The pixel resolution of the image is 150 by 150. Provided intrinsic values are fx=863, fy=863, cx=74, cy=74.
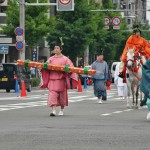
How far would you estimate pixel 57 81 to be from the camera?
2105 centimetres

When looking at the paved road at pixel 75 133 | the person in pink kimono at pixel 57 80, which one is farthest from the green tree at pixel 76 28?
the paved road at pixel 75 133

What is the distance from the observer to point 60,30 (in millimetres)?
72125

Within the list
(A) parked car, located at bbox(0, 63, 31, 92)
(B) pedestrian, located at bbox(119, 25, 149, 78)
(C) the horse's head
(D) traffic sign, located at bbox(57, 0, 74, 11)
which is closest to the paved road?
(C) the horse's head

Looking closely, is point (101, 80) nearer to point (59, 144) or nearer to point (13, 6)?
point (59, 144)

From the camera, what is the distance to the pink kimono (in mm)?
21000

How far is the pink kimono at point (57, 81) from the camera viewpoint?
21000 millimetres

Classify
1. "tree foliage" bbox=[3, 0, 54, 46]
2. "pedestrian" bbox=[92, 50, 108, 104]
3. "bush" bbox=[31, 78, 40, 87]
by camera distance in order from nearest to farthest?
"pedestrian" bbox=[92, 50, 108, 104] → "bush" bbox=[31, 78, 40, 87] → "tree foliage" bbox=[3, 0, 54, 46]

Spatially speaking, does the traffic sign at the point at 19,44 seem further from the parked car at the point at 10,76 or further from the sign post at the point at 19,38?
the parked car at the point at 10,76

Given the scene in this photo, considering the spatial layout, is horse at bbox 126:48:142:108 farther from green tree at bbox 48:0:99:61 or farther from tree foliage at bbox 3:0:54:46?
green tree at bbox 48:0:99:61

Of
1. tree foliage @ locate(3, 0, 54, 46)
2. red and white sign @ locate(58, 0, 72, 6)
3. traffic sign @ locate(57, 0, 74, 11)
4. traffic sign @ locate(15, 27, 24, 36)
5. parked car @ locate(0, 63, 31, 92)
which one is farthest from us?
tree foliage @ locate(3, 0, 54, 46)

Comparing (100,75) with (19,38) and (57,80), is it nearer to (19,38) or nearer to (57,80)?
(57,80)

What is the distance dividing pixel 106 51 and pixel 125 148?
251 ft

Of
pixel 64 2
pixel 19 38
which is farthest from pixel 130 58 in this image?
pixel 19 38

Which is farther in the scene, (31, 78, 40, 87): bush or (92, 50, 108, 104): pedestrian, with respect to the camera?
(31, 78, 40, 87): bush
